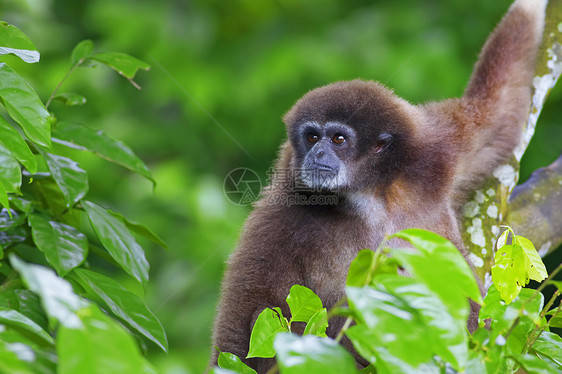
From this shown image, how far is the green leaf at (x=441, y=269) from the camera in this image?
3.62ft

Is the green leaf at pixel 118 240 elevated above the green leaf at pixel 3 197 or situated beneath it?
situated beneath

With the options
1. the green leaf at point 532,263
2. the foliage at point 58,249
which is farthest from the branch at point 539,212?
the foliage at point 58,249

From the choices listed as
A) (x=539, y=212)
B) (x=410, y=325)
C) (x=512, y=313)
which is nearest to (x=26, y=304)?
(x=410, y=325)

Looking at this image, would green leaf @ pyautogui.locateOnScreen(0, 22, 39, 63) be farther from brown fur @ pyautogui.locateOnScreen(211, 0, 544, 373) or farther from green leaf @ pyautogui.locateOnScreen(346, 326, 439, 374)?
brown fur @ pyautogui.locateOnScreen(211, 0, 544, 373)

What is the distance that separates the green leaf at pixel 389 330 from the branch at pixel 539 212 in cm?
252

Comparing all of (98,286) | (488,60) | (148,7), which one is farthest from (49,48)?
(98,286)

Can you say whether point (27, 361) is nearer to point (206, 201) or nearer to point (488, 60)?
point (488, 60)

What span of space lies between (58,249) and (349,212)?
1.67 meters

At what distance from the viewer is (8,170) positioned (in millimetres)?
1686

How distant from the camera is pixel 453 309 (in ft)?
3.62

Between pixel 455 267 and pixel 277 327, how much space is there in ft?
2.40

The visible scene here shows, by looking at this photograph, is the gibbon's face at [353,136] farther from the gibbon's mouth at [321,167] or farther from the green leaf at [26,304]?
the green leaf at [26,304]

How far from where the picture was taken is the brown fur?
3111 mm

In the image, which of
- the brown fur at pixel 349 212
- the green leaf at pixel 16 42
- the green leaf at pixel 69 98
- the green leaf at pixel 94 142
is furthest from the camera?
the brown fur at pixel 349 212
